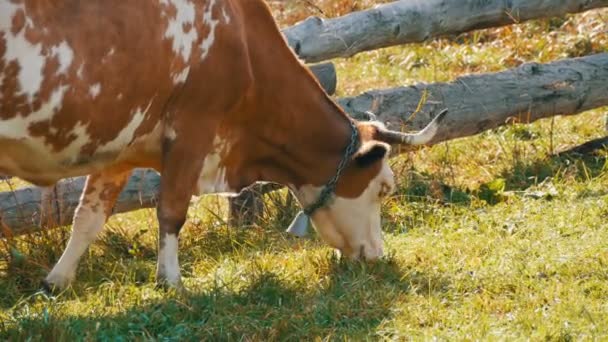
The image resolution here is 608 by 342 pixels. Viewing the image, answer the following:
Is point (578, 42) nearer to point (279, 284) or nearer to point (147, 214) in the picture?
point (147, 214)

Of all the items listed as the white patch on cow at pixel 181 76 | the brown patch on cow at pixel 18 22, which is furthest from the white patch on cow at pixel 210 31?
the brown patch on cow at pixel 18 22

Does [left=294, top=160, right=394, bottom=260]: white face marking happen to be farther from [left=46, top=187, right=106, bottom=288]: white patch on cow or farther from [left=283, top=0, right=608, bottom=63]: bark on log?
[left=283, top=0, right=608, bottom=63]: bark on log

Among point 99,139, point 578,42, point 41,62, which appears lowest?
point 578,42

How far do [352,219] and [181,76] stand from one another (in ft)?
4.88

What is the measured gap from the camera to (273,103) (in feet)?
24.7

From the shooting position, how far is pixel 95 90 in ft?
21.5

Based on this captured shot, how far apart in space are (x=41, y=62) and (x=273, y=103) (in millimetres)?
1626

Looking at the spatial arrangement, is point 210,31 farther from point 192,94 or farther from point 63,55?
point 63,55

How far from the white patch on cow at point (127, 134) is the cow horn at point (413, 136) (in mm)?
1678

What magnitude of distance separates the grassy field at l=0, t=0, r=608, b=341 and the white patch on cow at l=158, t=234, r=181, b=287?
0.14 m

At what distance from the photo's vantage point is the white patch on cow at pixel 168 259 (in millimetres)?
7137

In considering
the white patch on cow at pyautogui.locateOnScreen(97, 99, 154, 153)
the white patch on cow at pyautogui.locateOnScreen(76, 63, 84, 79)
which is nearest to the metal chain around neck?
the white patch on cow at pyautogui.locateOnScreen(97, 99, 154, 153)

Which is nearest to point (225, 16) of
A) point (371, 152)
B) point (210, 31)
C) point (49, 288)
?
point (210, 31)

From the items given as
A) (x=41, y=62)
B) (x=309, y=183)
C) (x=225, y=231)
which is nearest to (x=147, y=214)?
(x=225, y=231)
